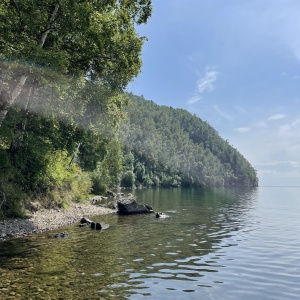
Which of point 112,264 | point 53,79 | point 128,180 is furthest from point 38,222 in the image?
point 128,180

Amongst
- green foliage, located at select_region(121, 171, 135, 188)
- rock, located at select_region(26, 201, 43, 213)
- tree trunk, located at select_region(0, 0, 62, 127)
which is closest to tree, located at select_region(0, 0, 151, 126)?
tree trunk, located at select_region(0, 0, 62, 127)

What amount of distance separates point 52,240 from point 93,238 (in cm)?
279

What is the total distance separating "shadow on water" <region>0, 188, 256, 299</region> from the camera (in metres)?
11.9

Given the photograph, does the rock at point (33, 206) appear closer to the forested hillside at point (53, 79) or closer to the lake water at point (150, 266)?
the forested hillside at point (53, 79)

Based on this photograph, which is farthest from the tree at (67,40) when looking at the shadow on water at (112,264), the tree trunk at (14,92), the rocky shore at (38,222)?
the shadow on water at (112,264)

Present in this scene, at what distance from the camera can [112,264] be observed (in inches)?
617

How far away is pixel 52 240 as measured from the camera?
69.4 feet

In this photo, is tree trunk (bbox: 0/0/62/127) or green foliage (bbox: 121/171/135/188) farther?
green foliage (bbox: 121/171/135/188)

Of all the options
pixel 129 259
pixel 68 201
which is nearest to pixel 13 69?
pixel 129 259

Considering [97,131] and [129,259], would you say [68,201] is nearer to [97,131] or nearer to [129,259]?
[97,131]

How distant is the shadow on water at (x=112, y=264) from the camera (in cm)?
1191

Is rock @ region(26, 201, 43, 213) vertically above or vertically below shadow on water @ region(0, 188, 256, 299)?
above

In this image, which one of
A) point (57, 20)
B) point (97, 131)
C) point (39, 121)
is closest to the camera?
point (57, 20)

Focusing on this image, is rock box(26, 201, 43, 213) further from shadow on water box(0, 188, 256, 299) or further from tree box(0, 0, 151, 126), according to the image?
tree box(0, 0, 151, 126)
